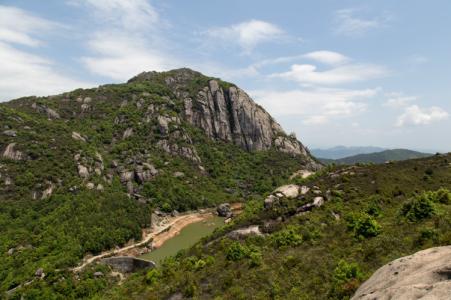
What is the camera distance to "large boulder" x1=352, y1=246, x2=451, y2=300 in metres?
13.0

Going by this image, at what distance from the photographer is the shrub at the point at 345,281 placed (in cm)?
2121

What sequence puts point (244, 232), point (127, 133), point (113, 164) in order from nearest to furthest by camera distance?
point (244, 232)
point (113, 164)
point (127, 133)

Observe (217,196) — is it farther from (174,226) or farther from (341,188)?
(341,188)

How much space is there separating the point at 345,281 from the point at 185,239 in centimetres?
6722

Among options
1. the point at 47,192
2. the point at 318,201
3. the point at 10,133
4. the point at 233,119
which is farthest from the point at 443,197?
the point at 233,119

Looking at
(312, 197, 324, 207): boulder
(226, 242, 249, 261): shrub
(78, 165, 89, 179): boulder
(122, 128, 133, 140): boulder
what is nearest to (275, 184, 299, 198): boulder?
(312, 197, 324, 207): boulder

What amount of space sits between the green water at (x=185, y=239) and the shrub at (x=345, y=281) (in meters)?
52.1

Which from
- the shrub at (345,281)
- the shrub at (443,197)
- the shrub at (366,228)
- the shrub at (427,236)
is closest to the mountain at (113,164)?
the shrub at (366,228)

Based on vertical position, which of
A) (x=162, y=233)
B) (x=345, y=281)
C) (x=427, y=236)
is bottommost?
(x=162, y=233)

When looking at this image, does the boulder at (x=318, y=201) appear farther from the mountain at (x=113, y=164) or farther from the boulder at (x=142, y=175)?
the boulder at (x=142, y=175)

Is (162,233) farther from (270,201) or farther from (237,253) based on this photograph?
(237,253)

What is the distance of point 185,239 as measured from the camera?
8625 centimetres

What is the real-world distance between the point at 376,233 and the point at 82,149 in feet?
330

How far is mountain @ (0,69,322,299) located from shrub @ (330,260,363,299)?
42006 mm
